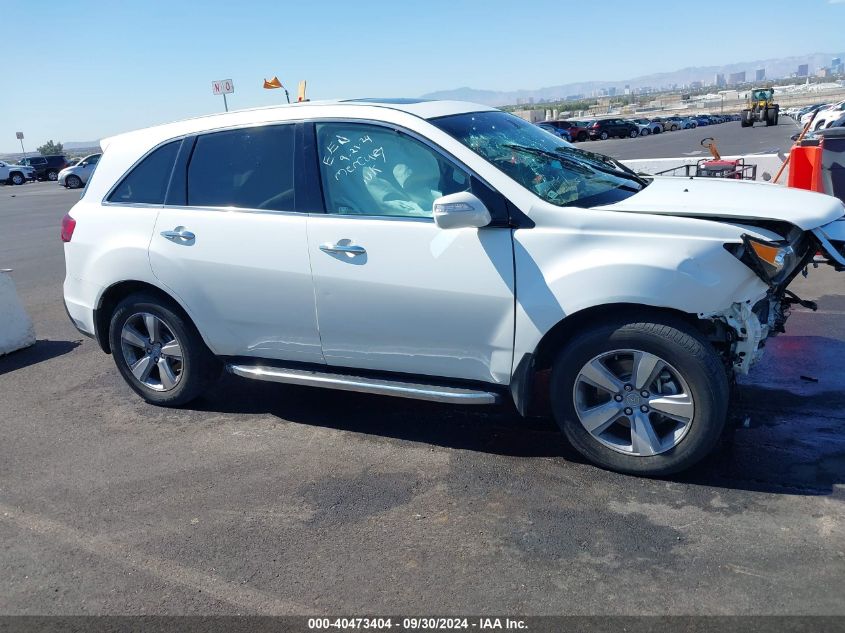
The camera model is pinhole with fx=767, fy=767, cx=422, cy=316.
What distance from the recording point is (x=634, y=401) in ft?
12.8

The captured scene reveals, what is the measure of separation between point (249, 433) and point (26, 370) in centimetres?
284

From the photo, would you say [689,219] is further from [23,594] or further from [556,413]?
[23,594]

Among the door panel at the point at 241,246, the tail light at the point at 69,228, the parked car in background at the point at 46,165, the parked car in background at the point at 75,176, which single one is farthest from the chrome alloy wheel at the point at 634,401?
the parked car in background at the point at 46,165

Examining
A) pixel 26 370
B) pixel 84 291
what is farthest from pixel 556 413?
pixel 26 370

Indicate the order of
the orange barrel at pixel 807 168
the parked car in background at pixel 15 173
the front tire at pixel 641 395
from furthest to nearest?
the parked car in background at pixel 15 173 → the orange barrel at pixel 807 168 → the front tire at pixel 641 395

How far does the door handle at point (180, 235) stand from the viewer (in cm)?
483

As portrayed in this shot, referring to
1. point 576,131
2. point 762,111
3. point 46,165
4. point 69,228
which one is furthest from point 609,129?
point 69,228

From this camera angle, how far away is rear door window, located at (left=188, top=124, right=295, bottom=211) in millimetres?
4617

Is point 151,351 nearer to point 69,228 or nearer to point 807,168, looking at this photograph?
point 69,228

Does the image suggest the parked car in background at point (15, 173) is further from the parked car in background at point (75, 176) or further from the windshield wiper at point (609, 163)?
the windshield wiper at point (609, 163)

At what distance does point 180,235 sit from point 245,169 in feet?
1.96

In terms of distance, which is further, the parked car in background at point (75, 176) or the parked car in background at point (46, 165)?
the parked car in background at point (46, 165)

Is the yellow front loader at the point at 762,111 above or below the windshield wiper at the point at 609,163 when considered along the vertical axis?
below

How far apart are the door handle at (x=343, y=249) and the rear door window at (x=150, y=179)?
1.40 meters
